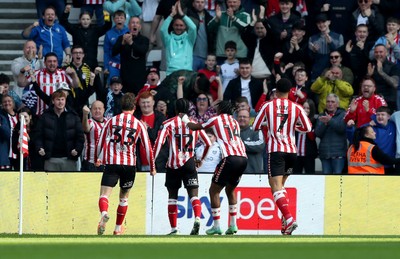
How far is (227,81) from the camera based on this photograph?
22672mm

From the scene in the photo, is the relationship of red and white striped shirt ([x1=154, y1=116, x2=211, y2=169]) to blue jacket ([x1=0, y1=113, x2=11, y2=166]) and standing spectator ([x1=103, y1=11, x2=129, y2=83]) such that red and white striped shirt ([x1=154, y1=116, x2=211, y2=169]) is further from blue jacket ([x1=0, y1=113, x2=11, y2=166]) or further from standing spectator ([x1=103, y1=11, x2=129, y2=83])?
standing spectator ([x1=103, y1=11, x2=129, y2=83])

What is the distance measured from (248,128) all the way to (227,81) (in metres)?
1.85

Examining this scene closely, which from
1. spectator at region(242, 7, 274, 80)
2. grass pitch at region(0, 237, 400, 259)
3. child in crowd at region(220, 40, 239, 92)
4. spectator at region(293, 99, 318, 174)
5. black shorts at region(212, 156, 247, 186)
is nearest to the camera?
grass pitch at region(0, 237, 400, 259)

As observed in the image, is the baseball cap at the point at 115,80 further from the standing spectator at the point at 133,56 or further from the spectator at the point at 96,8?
the spectator at the point at 96,8

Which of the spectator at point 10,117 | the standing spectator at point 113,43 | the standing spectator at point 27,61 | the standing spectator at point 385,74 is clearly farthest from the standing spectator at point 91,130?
the standing spectator at point 385,74

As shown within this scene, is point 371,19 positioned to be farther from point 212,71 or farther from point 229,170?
point 229,170

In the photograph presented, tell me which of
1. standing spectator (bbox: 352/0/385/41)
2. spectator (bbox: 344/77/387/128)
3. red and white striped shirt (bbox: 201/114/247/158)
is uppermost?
standing spectator (bbox: 352/0/385/41)

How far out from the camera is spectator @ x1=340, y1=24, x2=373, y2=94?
74.2 feet

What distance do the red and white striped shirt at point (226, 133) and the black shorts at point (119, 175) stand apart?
129cm

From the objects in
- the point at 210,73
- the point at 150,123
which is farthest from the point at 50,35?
the point at 150,123

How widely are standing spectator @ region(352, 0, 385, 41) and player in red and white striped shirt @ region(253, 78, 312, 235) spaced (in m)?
5.17

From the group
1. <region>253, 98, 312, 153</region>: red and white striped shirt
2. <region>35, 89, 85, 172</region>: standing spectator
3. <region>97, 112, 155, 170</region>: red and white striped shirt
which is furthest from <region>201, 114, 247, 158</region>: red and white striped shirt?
<region>35, 89, 85, 172</region>: standing spectator

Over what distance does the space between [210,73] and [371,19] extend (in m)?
3.15

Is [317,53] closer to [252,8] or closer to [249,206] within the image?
[252,8]
